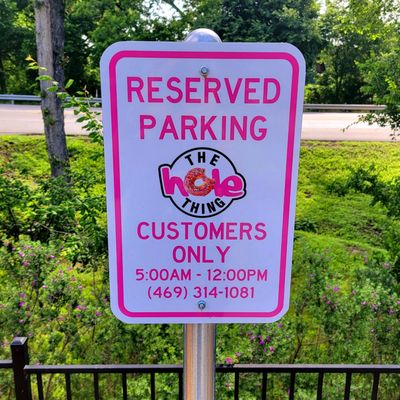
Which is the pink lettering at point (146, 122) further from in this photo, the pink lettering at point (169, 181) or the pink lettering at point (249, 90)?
the pink lettering at point (249, 90)

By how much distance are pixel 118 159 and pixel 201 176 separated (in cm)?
18

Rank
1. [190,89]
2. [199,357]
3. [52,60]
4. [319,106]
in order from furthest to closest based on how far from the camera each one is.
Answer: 1. [319,106]
2. [52,60]
3. [199,357]
4. [190,89]

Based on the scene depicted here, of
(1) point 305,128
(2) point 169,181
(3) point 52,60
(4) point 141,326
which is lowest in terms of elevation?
Result: (1) point 305,128

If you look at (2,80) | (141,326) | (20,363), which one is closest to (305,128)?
Result: (141,326)

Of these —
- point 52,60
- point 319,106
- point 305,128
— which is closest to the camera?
point 52,60

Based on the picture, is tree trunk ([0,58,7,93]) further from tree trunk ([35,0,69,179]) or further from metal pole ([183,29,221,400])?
metal pole ([183,29,221,400])

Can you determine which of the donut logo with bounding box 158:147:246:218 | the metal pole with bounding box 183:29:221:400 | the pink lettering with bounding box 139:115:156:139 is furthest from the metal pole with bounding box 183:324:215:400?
the pink lettering with bounding box 139:115:156:139

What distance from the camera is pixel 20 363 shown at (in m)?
1.79

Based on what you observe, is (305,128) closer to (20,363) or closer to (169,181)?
(20,363)

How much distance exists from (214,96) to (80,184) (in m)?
3.41

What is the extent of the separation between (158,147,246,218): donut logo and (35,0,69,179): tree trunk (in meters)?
4.17

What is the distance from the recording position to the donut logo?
2.98 ft

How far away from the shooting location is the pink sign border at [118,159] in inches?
34.3

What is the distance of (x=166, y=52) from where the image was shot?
34.1 inches
